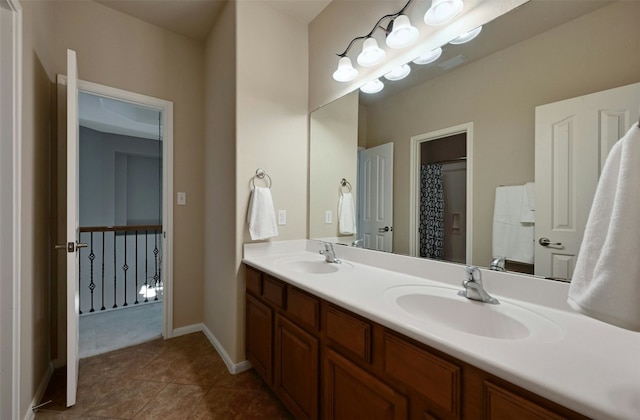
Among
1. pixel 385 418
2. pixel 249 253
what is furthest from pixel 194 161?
pixel 385 418

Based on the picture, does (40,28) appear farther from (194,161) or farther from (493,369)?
(493,369)

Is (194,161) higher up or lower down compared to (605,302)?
higher up

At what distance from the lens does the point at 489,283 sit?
42.8 inches

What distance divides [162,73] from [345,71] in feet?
5.56

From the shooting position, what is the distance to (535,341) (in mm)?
700

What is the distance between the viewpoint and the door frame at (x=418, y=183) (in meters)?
1.22

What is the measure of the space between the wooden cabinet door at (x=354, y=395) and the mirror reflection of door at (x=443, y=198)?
0.66 metres

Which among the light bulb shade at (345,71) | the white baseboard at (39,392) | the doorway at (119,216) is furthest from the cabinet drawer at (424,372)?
the doorway at (119,216)

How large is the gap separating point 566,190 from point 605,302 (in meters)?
0.57

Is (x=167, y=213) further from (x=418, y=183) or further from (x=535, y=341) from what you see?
(x=535, y=341)

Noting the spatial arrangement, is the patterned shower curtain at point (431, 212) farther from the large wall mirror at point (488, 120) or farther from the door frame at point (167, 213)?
the door frame at point (167, 213)

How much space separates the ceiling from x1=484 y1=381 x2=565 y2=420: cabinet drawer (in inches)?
93.0

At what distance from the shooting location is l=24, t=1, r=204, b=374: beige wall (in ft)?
6.30

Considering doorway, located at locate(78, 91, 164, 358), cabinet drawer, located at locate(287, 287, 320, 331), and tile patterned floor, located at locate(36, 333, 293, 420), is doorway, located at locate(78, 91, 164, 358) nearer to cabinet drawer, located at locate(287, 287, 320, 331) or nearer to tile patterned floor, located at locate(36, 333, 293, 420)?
tile patterned floor, located at locate(36, 333, 293, 420)
